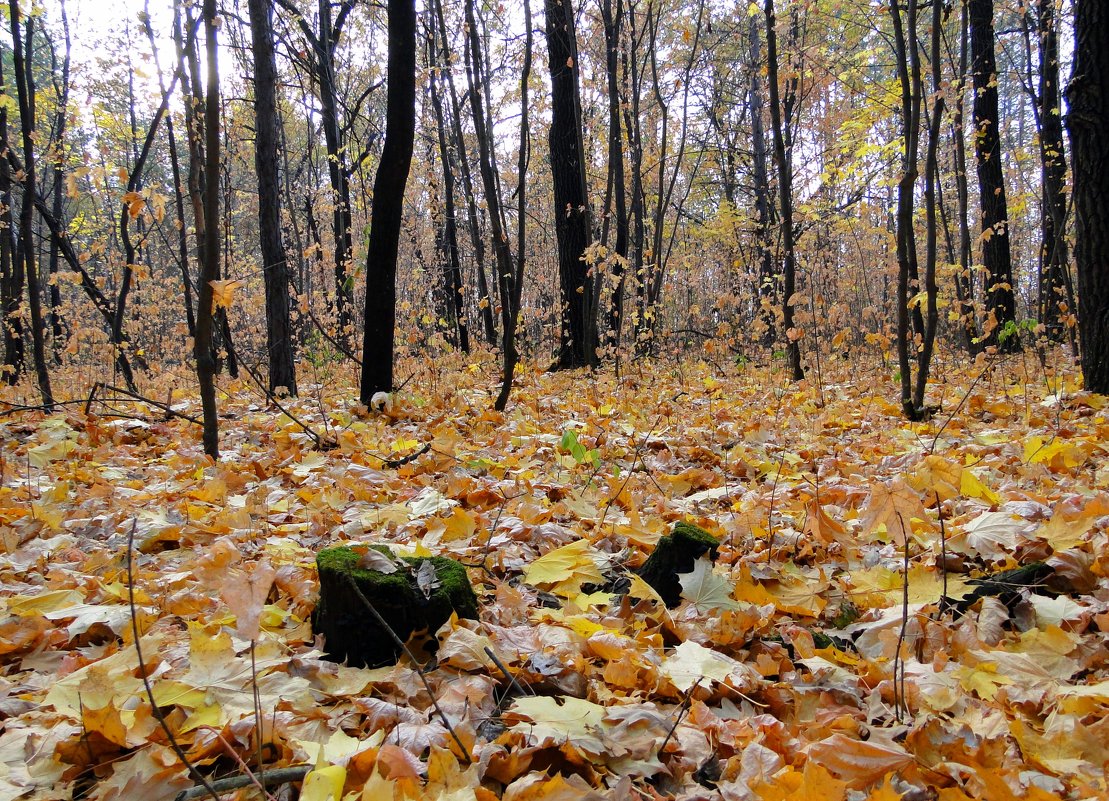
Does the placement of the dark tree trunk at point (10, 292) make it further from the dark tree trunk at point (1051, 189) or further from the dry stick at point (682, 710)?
the dark tree trunk at point (1051, 189)

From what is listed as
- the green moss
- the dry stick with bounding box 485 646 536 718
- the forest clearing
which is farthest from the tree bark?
the dry stick with bounding box 485 646 536 718

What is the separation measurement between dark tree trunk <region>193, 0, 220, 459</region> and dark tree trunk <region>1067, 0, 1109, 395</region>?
17.8 ft

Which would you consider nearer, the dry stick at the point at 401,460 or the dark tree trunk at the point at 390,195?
the dry stick at the point at 401,460

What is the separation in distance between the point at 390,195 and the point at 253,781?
5.19 metres

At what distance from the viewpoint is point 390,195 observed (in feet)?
18.9

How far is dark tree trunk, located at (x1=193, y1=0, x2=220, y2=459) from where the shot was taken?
3557 millimetres

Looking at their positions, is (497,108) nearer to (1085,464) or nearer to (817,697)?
(1085,464)

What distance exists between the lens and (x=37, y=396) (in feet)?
23.5

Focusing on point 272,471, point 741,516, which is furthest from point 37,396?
point 741,516

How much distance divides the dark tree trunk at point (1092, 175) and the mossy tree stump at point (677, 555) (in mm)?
4181

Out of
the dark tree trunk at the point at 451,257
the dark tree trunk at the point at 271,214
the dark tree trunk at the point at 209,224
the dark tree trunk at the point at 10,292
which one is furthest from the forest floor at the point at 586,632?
the dark tree trunk at the point at 451,257

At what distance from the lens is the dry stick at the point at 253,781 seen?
122 centimetres

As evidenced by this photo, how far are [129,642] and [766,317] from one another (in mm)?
10841

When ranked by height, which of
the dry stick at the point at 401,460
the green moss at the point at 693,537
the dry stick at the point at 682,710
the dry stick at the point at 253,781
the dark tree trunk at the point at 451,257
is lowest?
the dry stick at the point at 682,710
